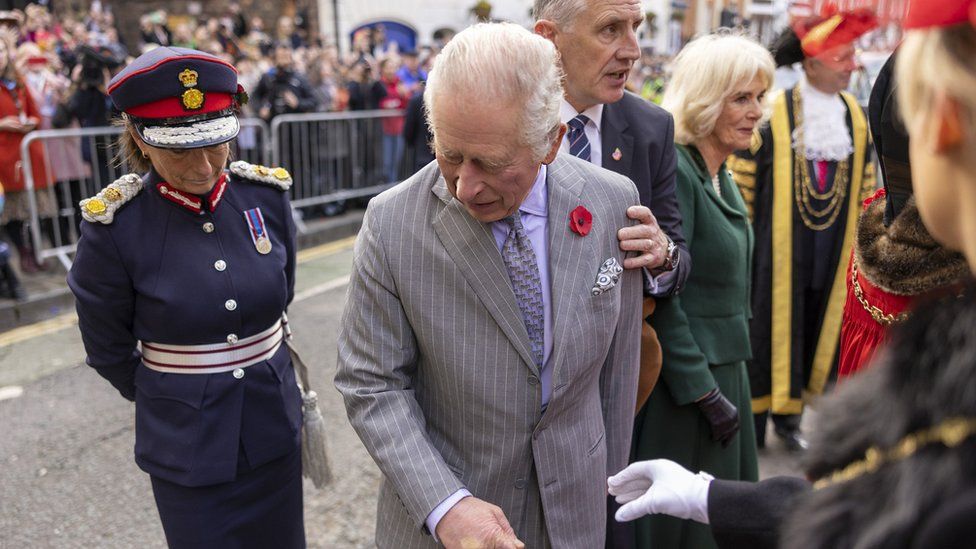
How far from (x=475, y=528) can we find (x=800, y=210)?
9.77 ft

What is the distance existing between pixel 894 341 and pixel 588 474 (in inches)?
40.6

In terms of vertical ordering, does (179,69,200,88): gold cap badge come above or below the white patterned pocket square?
above

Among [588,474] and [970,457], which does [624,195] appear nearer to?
[588,474]

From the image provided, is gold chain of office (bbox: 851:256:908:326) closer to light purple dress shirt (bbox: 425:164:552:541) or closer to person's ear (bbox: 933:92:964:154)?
light purple dress shirt (bbox: 425:164:552:541)

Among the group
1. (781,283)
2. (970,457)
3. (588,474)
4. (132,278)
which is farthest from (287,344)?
(781,283)

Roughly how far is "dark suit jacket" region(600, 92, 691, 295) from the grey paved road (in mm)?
951

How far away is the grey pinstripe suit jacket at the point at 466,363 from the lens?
5.48 feet

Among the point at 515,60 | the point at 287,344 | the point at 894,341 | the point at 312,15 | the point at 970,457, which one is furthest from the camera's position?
the point at 312,15

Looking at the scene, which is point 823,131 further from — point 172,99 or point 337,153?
point 337,153

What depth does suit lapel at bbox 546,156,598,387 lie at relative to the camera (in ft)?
5.60

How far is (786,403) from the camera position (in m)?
4.07

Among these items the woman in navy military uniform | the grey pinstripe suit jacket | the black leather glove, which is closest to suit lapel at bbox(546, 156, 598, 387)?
the grey pinstripe suit jacket

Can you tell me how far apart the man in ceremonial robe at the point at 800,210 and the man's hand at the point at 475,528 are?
2788mm

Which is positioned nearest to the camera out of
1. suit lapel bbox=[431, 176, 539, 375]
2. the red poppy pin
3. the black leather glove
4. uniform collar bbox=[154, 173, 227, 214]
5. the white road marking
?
suit lapel bbox=[431, 176, 539, 375]
